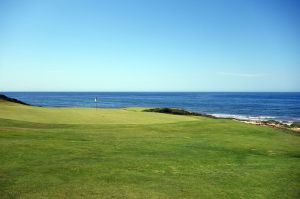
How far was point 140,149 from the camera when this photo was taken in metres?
15.6

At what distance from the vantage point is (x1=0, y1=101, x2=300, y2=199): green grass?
970 centimetres

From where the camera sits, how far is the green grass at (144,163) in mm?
9703

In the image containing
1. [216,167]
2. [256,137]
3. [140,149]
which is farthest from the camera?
[256,137]

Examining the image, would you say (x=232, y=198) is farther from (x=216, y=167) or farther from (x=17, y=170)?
(x=17, y=170)

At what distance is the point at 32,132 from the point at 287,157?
12.3 meters

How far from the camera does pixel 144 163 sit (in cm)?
1281

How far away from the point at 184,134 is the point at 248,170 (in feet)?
28.7

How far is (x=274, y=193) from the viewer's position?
10.2 metres

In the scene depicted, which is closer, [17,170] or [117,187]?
[117,187]

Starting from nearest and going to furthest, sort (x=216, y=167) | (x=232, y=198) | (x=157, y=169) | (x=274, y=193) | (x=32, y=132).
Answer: (x=232, y=198)
(x=274, y=193)
(x=157, y=169)
(x=216, y=167)
(x=32, y=132)

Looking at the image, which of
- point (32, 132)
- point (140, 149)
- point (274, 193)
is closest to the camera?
point (274, 193)

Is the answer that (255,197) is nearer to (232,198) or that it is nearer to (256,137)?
(232,198)

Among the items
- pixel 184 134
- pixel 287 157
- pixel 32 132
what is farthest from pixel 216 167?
pixel 32 132

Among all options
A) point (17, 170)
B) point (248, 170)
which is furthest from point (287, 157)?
point (17, 170)
